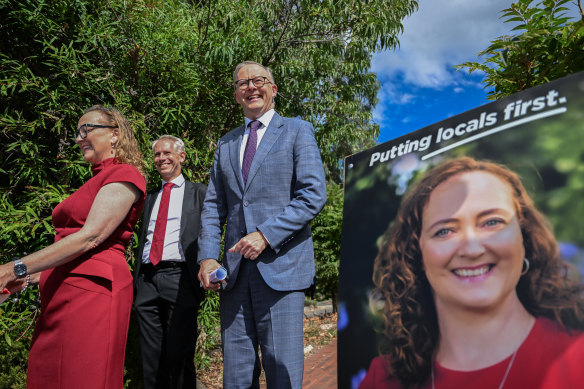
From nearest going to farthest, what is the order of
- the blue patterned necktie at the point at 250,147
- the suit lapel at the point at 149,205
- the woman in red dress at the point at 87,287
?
1. the woman in red dress at the point at 87,287
2. the blue patterned necktie at the point at 250,147
3. the suit lapel at the point at 149,205

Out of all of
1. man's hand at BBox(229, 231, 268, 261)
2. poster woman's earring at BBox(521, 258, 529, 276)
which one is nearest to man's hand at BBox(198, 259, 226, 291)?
man's hand at BBox(229, 231, 268, 261)

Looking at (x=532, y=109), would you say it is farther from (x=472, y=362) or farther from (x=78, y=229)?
(x=78, y=229)

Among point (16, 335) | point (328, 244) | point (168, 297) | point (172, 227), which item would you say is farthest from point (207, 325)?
point (328, 244)

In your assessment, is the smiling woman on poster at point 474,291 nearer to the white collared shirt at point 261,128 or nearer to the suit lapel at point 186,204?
the white collared shirt at point 261,128

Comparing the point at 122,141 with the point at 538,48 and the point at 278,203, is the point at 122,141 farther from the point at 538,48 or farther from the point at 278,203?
the point at 538,48

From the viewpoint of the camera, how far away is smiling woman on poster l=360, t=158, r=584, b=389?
1137 mm

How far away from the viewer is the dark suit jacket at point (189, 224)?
10.6ft

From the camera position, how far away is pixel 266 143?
2262 millimetres

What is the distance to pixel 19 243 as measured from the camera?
403cm

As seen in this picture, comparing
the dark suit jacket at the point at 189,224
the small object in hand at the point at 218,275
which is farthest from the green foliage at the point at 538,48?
the dark suit jacket at the point at 189,224

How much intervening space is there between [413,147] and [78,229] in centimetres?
168

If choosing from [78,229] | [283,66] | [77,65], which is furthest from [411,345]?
[283,66]

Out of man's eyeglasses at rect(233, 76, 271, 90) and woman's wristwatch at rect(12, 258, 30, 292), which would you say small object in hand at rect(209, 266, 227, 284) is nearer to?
woman's wristwatch at rect(12, 258, 30, 292)

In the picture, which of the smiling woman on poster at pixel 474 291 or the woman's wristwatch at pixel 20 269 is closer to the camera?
the smiling woman on poster at pixel 474 291
